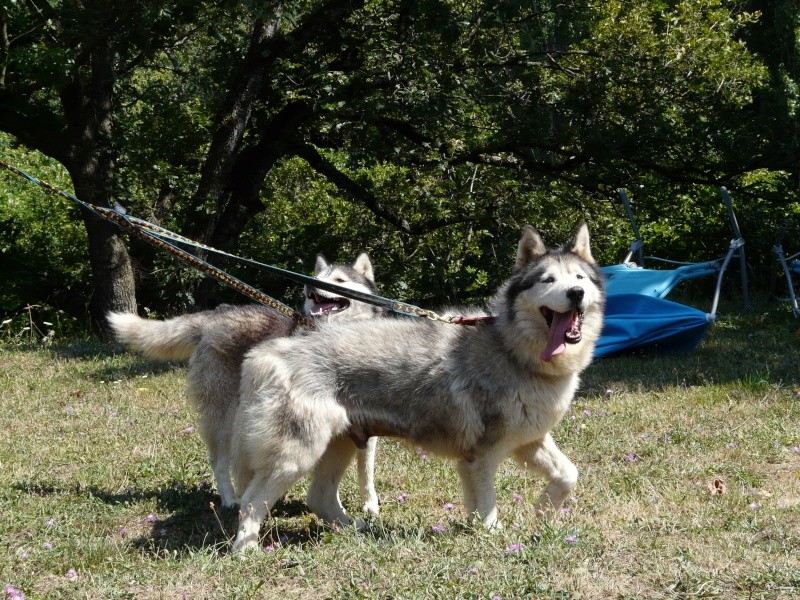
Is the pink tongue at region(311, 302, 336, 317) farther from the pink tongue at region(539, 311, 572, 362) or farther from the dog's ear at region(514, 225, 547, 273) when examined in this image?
the pink tongue at region(539, 311, 572, 362)

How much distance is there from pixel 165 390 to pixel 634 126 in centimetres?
767

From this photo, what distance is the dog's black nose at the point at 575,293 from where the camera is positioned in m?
4.86

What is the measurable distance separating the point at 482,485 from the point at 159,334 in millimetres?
2514

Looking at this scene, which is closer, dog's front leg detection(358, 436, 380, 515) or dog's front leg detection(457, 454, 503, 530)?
dog's front leg detection(457, 454, 503, 530)

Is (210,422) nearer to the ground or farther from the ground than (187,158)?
nearer to the ground

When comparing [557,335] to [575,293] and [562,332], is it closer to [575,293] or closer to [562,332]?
[562,332]

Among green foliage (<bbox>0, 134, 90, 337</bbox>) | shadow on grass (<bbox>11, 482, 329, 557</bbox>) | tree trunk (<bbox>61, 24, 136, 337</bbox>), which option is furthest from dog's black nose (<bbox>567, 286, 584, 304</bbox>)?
green foliage (<bbox>0, 134, 90, 337</bbox>)

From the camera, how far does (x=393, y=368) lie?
500 centimetres

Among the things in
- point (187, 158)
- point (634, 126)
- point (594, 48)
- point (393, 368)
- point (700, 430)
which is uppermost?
point (594, 48)

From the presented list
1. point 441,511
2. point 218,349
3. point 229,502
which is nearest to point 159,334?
point 218,349

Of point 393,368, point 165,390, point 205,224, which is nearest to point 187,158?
point 205,224

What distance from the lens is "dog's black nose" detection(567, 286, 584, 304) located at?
191 inches

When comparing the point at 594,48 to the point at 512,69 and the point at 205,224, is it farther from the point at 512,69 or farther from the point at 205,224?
the point at 205,224

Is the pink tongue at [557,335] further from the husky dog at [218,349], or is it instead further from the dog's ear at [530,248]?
the husky dog at [218,349]
